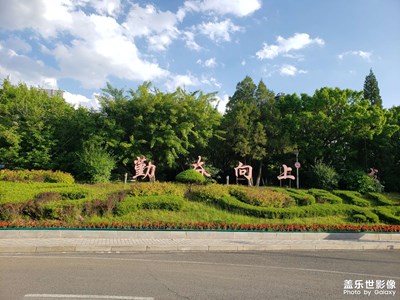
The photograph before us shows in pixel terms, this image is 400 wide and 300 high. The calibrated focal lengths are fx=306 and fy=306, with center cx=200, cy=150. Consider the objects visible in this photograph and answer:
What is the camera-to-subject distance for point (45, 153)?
20359 millimetres

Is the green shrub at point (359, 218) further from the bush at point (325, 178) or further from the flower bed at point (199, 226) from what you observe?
the bush at point (325, 178)

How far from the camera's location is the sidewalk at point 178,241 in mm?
9445

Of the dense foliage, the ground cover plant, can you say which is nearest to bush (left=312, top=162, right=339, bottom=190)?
the dense foliage

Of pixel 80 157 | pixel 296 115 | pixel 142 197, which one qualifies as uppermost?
pixel 296 115

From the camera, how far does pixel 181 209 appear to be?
1445 cm

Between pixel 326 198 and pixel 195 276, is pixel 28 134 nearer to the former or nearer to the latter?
pixel 195 276

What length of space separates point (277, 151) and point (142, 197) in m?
→ 13.9

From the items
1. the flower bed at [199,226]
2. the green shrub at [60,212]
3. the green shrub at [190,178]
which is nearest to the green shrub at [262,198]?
the green shrub at [190,178]

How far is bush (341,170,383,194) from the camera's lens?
2098 cm

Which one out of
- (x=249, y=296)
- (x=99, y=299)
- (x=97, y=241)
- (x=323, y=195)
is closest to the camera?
(x=99, y=299)

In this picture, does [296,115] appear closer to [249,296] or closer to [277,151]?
[277,151]

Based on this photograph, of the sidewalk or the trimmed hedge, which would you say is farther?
the trimmed hedge

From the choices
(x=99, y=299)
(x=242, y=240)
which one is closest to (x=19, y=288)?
(x=99, y=299)

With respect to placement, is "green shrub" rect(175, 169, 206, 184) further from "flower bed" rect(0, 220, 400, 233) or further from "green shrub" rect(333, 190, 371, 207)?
"green shrub" rect(333, 190, 371, 207)
